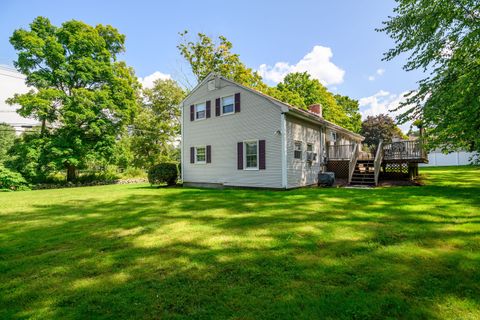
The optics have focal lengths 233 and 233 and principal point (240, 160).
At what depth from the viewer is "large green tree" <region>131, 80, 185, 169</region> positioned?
1130 inches

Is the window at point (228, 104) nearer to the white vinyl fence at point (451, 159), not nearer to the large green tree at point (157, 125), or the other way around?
the large green tree at point (157, 125)

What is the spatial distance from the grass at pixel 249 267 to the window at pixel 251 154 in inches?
263

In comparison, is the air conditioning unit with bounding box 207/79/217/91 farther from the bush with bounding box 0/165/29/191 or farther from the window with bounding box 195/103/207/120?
the bush with bounding box 0/165/29/191

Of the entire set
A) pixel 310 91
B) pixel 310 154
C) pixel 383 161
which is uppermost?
→ pixel 310 91

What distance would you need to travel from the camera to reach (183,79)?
86.4ft

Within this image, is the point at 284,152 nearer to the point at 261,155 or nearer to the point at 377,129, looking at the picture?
the point at 261,155

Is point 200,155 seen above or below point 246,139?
below

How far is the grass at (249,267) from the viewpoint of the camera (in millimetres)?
2291

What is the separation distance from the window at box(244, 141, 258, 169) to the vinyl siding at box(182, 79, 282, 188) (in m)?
0.30

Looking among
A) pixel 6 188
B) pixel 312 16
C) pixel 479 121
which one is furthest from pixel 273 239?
pixel 6 188

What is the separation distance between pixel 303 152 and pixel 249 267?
1043 cm

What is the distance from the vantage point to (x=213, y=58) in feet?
82.1

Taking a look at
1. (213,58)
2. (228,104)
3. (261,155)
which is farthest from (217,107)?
(213,58)

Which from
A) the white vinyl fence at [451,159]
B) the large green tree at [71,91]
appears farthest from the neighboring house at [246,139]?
the white vinyl fence at [451,159]
